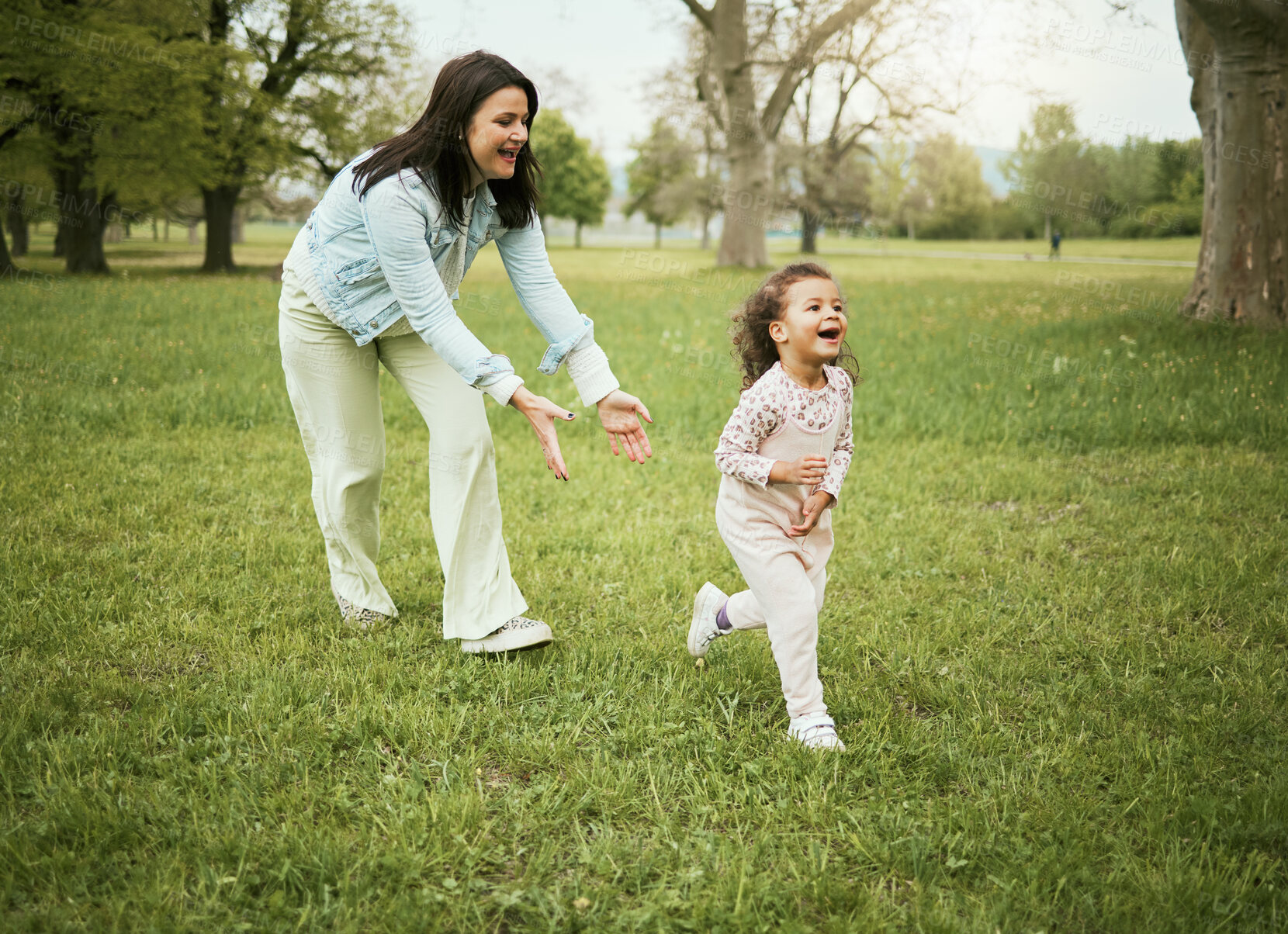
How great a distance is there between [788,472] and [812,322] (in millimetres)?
520

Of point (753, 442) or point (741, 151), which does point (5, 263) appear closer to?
point (741, 151)

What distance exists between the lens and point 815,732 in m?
3.02

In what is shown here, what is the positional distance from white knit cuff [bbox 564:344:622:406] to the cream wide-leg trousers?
386 mm

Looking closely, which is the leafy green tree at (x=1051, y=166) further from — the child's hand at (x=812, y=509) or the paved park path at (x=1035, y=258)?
the child's hand at (x=812, y=509)

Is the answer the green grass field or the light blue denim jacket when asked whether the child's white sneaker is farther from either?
the light blue denim jacket

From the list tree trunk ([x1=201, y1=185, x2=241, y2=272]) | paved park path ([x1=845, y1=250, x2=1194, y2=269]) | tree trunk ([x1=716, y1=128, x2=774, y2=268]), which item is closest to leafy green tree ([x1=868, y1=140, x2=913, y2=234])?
paved park path ([x1=845, y1=250, x2=1194, y2=269])

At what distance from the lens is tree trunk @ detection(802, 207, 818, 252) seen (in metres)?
50.6

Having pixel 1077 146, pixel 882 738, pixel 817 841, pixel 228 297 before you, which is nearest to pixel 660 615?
pixel 882 738

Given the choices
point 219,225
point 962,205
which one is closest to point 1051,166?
point 962,205

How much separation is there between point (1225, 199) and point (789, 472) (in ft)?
33.9

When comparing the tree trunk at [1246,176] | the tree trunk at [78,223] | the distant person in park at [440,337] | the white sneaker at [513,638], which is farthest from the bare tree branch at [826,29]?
the white sneaker at [513,638]

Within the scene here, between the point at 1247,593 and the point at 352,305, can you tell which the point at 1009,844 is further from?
the point at 352,305

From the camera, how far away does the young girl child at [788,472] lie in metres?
2.98

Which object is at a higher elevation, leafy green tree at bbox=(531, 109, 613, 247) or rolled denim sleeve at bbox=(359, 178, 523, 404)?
leafy green tree at bbox=(531, 109, 613, 247)
